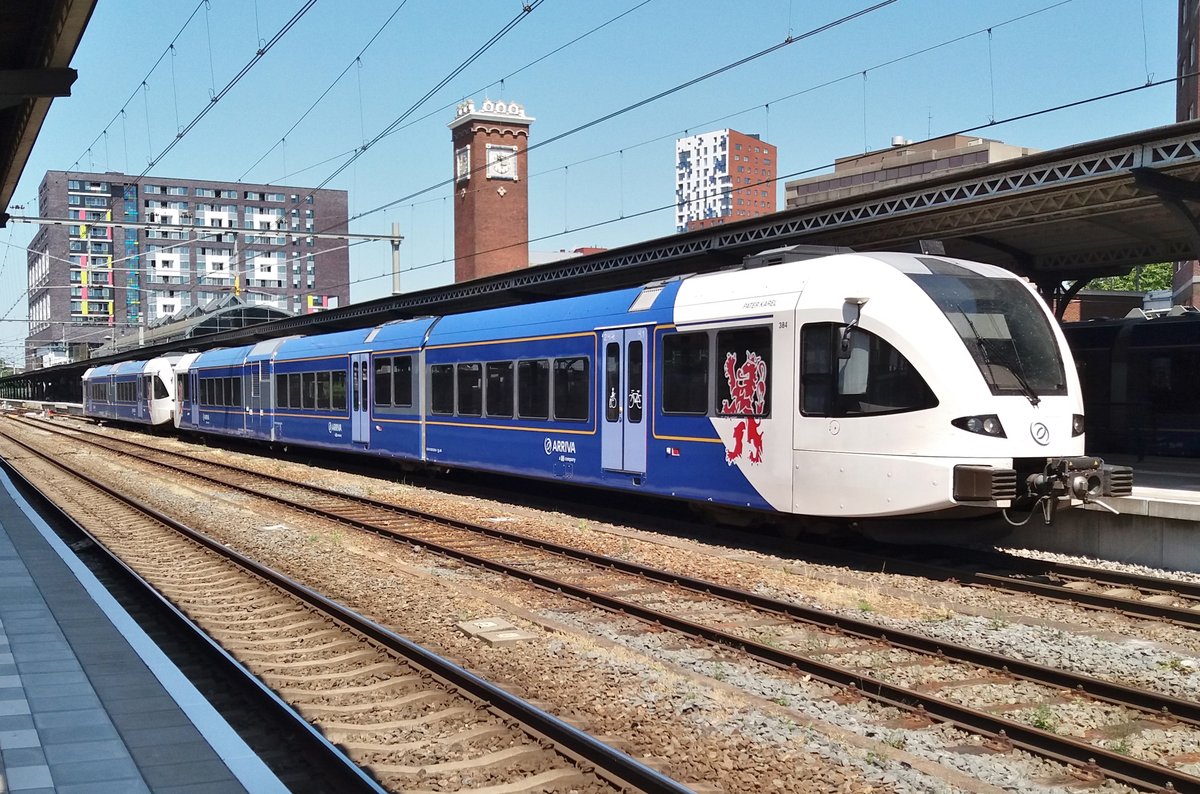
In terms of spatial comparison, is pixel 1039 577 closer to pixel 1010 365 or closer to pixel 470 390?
pixel 1010 365

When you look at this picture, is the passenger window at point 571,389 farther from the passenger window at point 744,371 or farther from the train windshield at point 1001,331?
the train windshield at point 1001,331

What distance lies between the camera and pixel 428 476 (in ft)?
70.5

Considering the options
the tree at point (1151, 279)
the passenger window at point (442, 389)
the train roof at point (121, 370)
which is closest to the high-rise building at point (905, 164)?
the tree at point (1151, 279)

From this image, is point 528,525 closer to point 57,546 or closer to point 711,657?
point 57,546

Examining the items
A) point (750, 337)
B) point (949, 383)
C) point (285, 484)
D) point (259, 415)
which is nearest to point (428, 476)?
point (285, 484)

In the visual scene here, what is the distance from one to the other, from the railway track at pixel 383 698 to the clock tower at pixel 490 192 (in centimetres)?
6251

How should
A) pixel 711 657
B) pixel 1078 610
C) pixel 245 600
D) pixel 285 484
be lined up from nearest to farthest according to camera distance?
pixel 711 657, pixel 1078 610, pixel 245 600, pixel 285 484

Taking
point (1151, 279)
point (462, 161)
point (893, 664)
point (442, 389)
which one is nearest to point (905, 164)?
point (1151, 279)

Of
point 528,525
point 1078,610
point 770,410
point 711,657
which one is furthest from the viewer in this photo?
point 528,525

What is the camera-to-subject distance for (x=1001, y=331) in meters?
10.3

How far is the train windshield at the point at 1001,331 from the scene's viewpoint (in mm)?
10016

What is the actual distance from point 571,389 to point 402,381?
634 centimetres

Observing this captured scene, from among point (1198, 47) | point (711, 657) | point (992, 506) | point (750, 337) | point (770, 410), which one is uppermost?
point (1198, 47)

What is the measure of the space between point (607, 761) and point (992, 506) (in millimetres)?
5792
